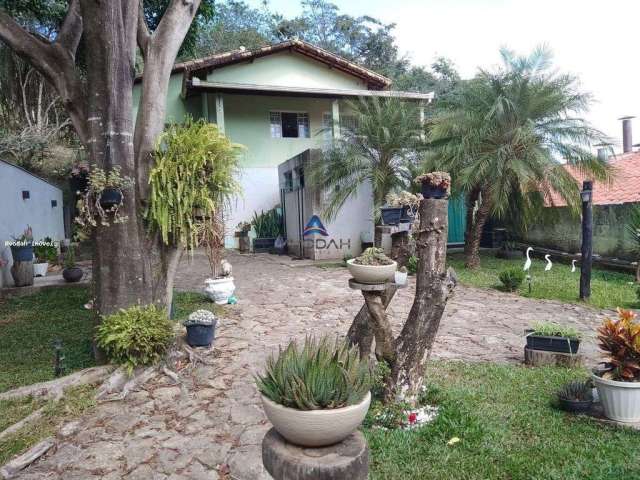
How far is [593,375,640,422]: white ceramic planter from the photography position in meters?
3.33

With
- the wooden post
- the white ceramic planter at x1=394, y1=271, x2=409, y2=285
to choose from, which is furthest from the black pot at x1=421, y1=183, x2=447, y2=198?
the wooden post

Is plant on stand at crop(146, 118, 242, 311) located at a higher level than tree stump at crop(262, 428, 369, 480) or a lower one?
higher

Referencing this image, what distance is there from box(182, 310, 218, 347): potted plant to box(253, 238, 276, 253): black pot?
9837 mm

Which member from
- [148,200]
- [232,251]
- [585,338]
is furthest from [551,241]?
[148,200]

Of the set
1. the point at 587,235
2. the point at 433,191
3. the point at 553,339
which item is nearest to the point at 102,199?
the point at 433,191

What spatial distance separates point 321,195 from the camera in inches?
484

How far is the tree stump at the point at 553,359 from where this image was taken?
4707mm

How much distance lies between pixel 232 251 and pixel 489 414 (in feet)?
39.4

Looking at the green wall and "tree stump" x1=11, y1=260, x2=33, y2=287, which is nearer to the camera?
"tree stump" x1=11, y1=260, x2=33, y2=287

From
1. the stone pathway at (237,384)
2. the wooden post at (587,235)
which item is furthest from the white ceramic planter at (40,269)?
the wooden post at (587,235)

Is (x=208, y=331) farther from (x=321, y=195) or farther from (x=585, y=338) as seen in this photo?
(x=321, y=195)

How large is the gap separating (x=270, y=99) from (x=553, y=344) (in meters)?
14.1

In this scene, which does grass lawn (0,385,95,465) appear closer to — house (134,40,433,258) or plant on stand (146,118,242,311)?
plant on stand (146,118,242,311)

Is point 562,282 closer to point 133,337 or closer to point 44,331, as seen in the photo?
point 133,337
